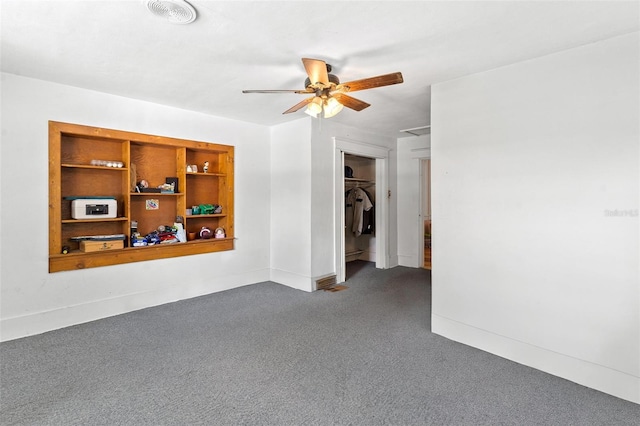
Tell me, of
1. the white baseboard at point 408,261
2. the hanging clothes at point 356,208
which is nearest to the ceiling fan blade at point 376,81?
the hanging clothes at point 356,208

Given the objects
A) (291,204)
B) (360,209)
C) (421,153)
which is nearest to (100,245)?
(291,204)

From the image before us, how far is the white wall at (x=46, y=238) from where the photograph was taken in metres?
2.94

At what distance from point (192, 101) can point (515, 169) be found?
11.3 feet

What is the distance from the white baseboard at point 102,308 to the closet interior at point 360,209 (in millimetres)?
2390

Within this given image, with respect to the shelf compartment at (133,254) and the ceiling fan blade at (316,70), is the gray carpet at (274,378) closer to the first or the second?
the shelf compartment at (133,254)

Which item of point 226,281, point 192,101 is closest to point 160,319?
point 226,281

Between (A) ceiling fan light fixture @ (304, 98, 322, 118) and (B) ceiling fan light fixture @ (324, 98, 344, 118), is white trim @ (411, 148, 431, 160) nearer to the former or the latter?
(B) ceiling fan light fixture @ (324, 98, 344, 118)

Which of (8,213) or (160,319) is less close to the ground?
(8,213)

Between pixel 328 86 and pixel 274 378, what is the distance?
7.46ft

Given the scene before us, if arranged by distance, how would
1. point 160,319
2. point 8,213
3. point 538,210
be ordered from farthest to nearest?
point 160,319, point 8,213, point 538,210

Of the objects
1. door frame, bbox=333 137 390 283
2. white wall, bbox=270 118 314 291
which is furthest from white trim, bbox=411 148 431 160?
white wall, bbox=270 118 314 291

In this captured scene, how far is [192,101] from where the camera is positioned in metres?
3.70

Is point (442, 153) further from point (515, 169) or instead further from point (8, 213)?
point (8, 213)

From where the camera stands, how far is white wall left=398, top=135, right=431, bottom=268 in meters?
5.85
